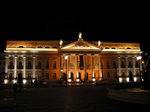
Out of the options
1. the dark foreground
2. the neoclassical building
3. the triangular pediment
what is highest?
the triangular pediment

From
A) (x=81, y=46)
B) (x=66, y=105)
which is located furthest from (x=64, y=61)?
(x=66, y=105)

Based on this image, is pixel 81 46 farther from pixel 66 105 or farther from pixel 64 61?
pixel 66 105

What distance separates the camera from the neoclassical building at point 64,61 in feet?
266

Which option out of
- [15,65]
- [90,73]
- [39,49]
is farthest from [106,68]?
[15,65]

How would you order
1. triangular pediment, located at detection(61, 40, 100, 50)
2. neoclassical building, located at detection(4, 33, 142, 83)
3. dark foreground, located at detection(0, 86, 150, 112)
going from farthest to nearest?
triangular pediment, located at detection(61, 40, 100, 50) → neoclassical building, located at detection(4, 33, 142, 83) → dark foreground, located at detection(0, 86, 150, 112)

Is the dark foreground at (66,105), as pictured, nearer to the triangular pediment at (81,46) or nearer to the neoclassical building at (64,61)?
the neoclassical building at (64,61)

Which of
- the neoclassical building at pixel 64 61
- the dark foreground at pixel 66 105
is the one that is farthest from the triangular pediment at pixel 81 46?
the dark foreground at pixel 66 105

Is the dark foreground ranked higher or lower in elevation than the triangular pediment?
lower

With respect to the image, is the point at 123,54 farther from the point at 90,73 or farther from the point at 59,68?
the point at 59,68

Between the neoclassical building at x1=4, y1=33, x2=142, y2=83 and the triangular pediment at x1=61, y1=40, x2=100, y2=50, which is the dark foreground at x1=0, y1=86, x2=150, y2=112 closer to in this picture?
the neoclassical building at x1=4, y1=33, x2=142, y2=83

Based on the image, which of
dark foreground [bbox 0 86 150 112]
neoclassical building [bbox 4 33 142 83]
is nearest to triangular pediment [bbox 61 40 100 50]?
neoclassical building [bbox 4 33 142 83]

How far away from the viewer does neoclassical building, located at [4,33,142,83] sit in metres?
81.2

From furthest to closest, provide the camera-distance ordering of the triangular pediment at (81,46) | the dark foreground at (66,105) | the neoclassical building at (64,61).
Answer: the triangular pediment at (81,46)
the neoclassical building at (64,61)
the dark foreground at (66,105)

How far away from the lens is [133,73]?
8731 cm
